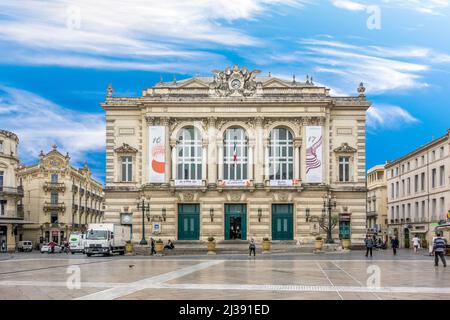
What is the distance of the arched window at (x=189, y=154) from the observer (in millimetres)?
67500

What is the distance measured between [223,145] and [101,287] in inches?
1770

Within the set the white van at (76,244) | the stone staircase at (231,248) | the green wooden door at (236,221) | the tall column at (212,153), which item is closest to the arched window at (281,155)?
the green wooden door at (236,221)

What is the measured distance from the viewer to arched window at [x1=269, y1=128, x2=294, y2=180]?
67.1m

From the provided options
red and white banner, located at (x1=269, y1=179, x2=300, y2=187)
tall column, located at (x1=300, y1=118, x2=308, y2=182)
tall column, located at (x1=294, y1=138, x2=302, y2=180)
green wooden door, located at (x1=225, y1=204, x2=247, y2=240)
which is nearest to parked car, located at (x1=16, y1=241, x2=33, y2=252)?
green wooden door, located at (x1=225, y1=204, x2=247, y2=240)

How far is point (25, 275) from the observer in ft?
96.6

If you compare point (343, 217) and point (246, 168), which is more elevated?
point (246, 168)

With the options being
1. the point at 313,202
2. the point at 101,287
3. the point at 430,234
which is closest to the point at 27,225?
the point at 313,202

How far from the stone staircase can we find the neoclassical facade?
1.16 metres

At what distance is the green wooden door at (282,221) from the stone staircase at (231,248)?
4.16 feet

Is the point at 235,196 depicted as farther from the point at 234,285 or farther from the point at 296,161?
the point at 234,285

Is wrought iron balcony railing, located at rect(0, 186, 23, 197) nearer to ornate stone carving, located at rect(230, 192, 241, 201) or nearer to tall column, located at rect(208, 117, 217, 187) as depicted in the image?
tall column, located at rect(208, 117, 217, 187)
